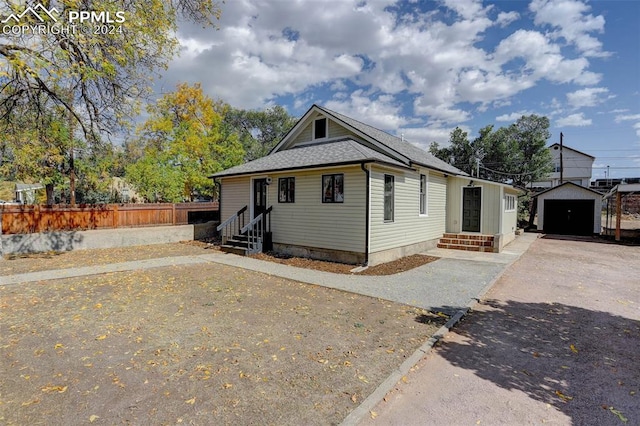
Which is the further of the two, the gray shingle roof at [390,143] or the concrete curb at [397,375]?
the gray shingle roof at [390,143]

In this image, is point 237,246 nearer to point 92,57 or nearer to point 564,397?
point 92,57

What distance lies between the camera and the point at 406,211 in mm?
11344

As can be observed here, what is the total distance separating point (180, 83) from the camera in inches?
862

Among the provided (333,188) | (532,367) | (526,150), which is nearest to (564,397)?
(532,367)

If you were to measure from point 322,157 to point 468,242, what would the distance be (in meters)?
7.64

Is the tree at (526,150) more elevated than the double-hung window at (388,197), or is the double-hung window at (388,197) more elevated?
the tree at (526,150)

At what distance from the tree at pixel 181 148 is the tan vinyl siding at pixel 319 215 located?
848cm

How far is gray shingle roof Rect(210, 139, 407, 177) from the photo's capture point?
386 inches

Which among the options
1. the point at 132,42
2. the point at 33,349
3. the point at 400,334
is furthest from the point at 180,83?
the point at 400,334

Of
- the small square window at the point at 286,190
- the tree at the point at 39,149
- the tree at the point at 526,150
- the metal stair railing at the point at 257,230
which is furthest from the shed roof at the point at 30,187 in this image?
the tree at the point at 526,150

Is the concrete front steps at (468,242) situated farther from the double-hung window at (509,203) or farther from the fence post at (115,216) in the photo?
the fence post at (115,216)

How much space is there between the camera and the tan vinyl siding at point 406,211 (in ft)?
31.9

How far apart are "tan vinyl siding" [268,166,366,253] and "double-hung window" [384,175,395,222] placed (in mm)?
1264

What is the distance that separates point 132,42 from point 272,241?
7701 millimetres
